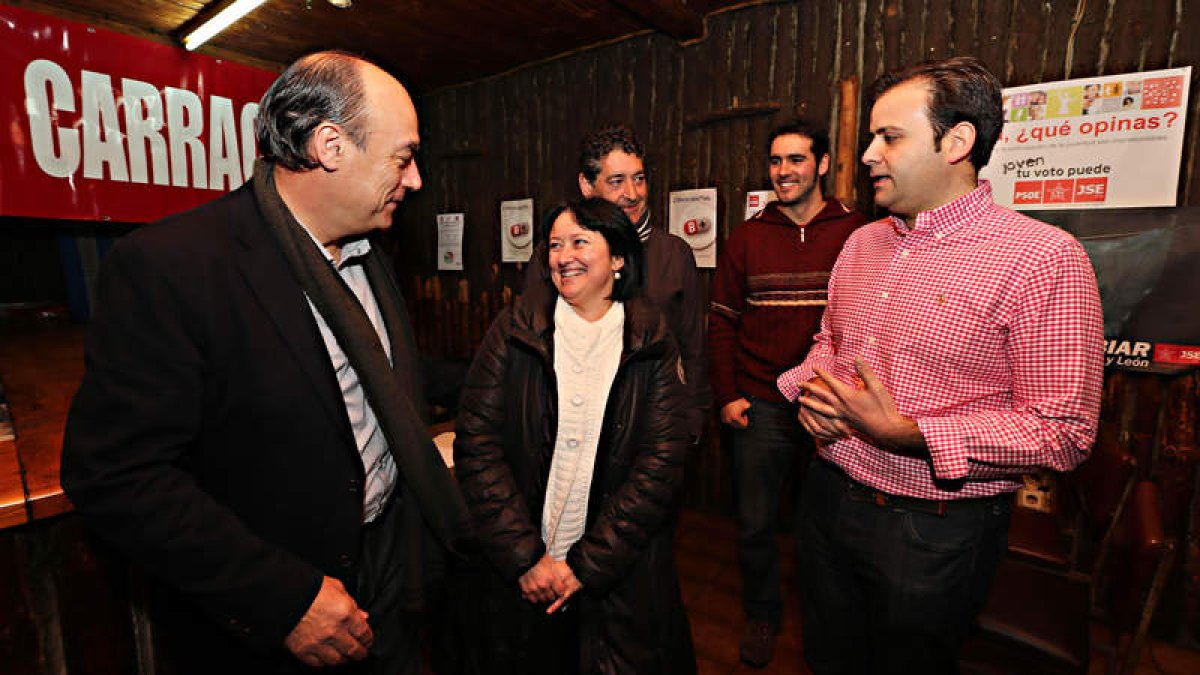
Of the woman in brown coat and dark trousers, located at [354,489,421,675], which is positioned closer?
dark trousers, located at [354,489,421,675]

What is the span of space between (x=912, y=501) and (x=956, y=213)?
77cm

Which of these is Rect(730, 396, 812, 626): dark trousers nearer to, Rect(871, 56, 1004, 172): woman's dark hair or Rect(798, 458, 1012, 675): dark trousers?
Rect(798, 458, 1012, 675): dark trousers

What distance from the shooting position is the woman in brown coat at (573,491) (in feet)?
5.77

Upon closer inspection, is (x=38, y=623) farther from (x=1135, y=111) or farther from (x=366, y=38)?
(x=1135, y=111)

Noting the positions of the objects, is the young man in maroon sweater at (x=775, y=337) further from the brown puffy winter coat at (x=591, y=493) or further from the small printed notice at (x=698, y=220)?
the small printed notice at (x=698, y=220)

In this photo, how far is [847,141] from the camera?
11.0ft

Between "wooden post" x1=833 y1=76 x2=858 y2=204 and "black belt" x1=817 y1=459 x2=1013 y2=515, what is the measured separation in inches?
92.4

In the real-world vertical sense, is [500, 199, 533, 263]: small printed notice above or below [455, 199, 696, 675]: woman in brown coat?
above

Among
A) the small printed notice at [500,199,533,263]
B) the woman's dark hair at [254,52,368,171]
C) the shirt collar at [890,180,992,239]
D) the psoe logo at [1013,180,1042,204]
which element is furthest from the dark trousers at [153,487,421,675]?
the small printed notice at [500,199,533,263]

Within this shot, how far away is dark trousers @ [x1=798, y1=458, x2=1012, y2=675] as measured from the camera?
1.45m

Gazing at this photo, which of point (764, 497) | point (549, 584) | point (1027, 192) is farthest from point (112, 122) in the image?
point (1027, 192)

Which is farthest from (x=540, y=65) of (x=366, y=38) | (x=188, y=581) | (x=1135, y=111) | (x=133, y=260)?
(x=188, y=581)

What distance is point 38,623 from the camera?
1.44 meters

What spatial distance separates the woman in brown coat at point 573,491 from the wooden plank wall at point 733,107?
1.75 meters
